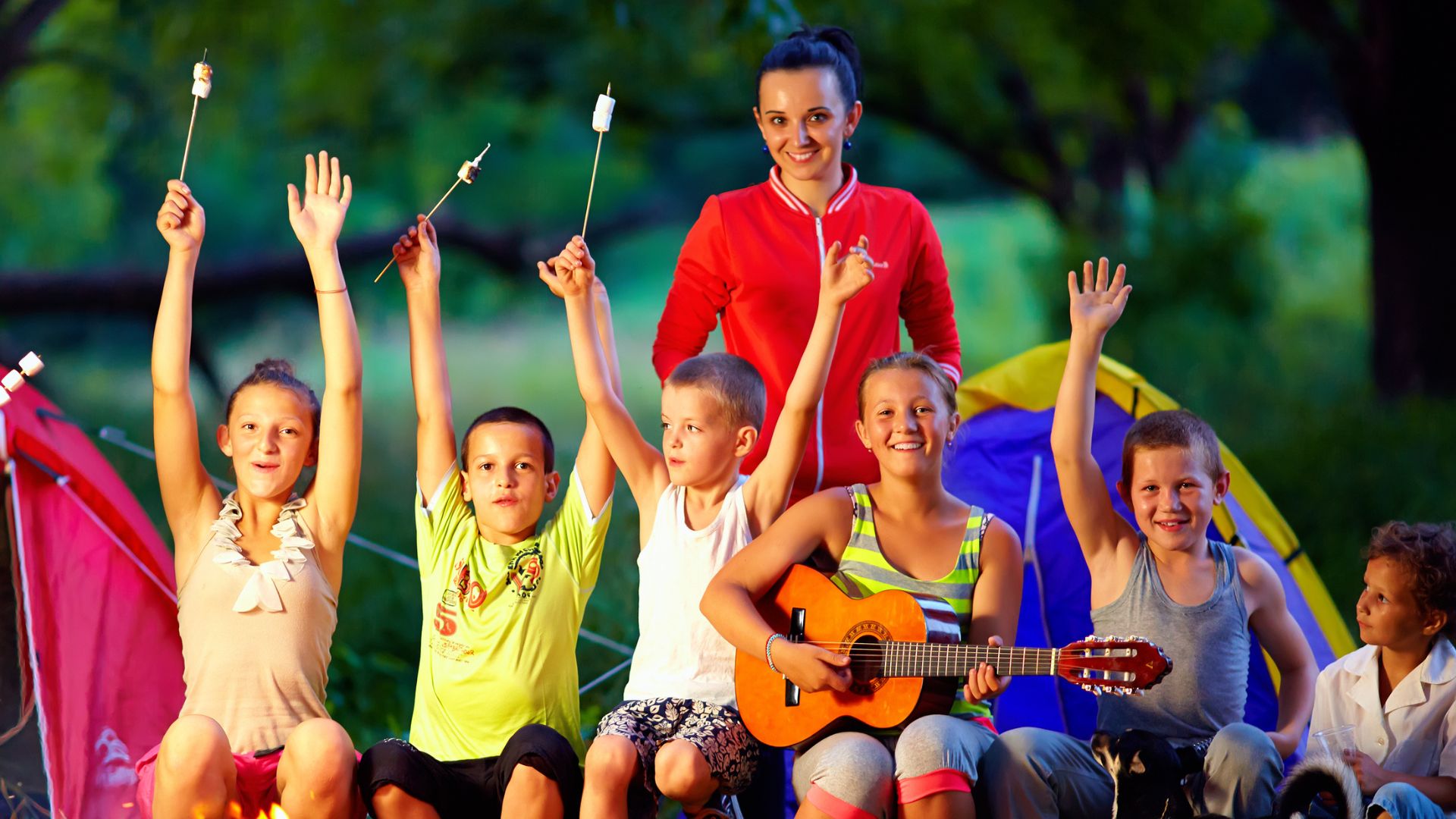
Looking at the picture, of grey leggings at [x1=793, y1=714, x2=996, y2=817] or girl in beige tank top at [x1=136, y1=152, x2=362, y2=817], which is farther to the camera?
girl in beige tank top at [x1=136, y1=152, x2=362, y2=817]

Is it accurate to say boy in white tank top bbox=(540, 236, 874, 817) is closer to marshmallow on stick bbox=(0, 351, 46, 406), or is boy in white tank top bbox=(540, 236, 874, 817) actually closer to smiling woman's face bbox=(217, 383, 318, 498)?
smiling woman's face bbox=(217, 383, 318, 498)

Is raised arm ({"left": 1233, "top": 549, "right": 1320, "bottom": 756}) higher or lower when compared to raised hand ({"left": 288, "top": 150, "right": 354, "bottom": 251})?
lower

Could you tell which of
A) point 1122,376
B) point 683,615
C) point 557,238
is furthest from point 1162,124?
point 683,615

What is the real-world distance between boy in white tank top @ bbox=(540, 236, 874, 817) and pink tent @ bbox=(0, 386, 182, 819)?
1199mm

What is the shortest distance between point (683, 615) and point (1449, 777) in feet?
4.91

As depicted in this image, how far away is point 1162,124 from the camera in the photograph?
10188 mm

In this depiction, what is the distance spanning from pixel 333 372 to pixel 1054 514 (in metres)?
1.93

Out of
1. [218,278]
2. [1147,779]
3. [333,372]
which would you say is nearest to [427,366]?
[333,372]

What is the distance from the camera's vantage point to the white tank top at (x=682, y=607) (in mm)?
3037

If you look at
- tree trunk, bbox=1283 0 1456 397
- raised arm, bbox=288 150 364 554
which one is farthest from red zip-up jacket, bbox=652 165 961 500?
tree trunk, bbox=1283 0 1456 397

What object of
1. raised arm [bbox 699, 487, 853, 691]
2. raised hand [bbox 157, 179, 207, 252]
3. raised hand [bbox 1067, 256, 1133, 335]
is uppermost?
raised hand [bbox 157, 179, 207, 252]

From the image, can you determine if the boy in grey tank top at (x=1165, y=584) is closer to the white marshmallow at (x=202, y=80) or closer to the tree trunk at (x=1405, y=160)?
the white marshmallow at (x=202, y=80)

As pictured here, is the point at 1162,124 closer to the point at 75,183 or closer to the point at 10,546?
the point at 75,183

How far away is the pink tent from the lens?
11.2 feet
